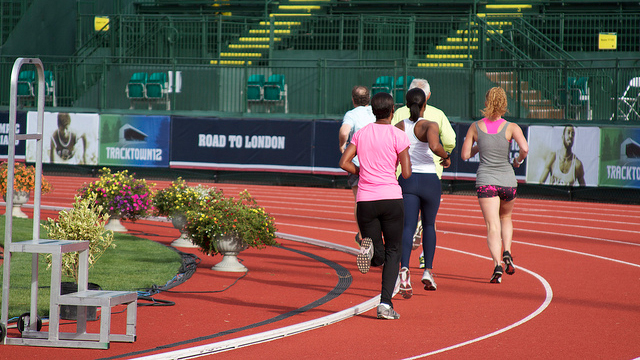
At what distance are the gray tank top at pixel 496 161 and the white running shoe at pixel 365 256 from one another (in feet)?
8.87

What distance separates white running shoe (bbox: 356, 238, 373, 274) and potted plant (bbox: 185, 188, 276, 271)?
9.73 ft

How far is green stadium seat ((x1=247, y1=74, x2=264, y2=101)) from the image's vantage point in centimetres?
2500

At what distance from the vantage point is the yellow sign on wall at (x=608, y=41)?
25.0m

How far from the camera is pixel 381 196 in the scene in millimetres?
6832

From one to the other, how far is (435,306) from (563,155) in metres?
13.4

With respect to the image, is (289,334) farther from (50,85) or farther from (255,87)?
(50,85)

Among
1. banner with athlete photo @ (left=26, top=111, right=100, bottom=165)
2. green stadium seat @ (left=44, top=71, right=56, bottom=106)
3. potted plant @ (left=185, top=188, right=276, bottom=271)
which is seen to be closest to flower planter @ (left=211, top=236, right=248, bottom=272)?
potted plant @ (left=185, top=188, right=276, bottom=271)

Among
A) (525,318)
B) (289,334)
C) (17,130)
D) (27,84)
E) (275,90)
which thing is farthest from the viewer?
(27,84)

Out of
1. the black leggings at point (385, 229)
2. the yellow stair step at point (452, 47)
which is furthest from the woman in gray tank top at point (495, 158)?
the yellow stair step at point (452, 47)

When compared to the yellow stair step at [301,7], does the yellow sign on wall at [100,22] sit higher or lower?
lower

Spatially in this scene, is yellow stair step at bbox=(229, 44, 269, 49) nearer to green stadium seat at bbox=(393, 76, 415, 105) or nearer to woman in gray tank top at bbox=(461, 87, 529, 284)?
green stadium seat at bbox=(393, 76, 415, 105)

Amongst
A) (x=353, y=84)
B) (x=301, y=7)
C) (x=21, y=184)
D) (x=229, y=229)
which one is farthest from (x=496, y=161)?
(x=301, y=7)

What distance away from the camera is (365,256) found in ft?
21.8

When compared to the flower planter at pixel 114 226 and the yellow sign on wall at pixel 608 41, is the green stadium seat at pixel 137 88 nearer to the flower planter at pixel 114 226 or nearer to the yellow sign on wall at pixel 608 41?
the flower planter at pixel 114 226
